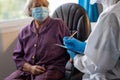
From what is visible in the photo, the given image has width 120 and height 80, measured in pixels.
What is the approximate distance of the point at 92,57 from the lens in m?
1.36

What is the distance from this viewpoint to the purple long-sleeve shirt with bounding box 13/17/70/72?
6.51 ft

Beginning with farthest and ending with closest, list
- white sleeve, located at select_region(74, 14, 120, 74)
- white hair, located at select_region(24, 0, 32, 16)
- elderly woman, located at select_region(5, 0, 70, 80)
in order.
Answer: white hair, located at select_region(24, 0, 32, 16) → elderly woman, located at select_region(5, 0, 70, 80) → white sleeve, located at select_region(74, 14, 120, 74)

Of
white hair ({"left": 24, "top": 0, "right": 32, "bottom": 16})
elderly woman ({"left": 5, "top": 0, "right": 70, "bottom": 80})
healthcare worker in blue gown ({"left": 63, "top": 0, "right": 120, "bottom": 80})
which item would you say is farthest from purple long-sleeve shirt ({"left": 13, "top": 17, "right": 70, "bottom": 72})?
healthcare worker in blue gown ({"left": 63, "top": 0, "right": 120, "bottom": 80})

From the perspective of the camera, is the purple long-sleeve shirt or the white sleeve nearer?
the white sleeve

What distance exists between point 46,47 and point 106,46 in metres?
0.79

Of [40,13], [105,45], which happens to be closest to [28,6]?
[40,13]

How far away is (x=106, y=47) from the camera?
1.31 m

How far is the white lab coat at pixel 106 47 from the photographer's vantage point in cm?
130

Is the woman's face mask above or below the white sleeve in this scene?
above

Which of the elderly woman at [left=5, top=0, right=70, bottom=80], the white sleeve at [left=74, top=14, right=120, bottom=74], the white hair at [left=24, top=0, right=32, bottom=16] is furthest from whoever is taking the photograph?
the white hair at [left=24, top=0, right=32, bottom=16]

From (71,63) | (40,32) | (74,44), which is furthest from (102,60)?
(40,32)

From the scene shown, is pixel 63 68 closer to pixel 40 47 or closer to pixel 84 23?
pixel 40 47

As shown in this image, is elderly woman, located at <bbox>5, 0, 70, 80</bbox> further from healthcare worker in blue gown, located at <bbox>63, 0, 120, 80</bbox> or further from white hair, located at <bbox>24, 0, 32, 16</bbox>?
healthcare worker in blue gown, located at <bbox>63, 0, 120, 80</bbox>

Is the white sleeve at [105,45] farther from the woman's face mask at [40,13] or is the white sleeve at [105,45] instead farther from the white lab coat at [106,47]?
the woman's face mask at [40,13]
